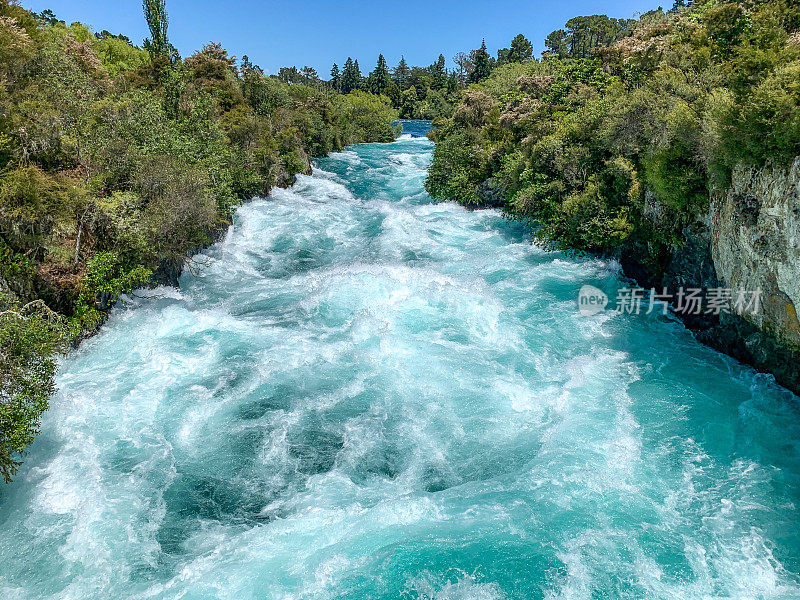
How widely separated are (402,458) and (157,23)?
3568cm

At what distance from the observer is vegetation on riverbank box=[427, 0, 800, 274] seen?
1041 centimetres

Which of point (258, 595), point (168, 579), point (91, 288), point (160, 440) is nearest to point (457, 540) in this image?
point (258, 595)

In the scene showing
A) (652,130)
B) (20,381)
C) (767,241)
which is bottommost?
(20,381)

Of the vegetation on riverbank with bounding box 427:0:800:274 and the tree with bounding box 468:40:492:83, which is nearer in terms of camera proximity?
the vegetation on riverbank with bounding box 427:0:800:274

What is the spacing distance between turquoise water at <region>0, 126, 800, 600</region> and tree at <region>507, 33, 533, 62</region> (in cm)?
9681

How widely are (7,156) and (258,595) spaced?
12632 millimetres

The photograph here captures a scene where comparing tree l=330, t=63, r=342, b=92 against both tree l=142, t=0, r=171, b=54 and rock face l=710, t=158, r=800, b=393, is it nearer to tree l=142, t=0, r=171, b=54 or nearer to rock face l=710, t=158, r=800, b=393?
tree l=142, t=0, r=171, b=54

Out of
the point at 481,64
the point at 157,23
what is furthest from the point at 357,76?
the point at 157,23

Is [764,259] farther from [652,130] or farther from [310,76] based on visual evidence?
[310,76]

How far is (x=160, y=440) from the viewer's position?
31.0ft

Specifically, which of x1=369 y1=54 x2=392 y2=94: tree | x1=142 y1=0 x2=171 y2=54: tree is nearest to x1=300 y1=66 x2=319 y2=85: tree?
x1=369 y1=54 x2=392 y2=94: tree

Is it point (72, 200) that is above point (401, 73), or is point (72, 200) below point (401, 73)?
below

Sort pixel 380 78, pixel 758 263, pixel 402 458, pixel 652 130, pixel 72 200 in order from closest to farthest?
pixel 402 458
pixel 758 263
pixel 72 200
pixel 652 130
pixel 380 78

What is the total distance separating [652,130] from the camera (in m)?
14.7
